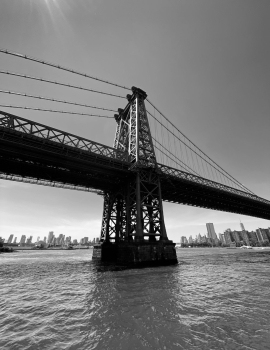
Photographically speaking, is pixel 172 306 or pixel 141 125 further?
pixel 141 125

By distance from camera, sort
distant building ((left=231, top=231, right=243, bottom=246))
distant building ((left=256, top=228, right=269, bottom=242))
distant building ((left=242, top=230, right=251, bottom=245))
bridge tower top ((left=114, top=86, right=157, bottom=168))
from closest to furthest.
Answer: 1. bridge tower top ((left=114, top=86, right=157, bottom=168))
2. distant building ((left=256, top=228, right=269, bottom=242))
3. distant building ((left=242, top=230, right=251, bottom=245))
4. distant building ((left=231, top=231, right=243, bottom=246))

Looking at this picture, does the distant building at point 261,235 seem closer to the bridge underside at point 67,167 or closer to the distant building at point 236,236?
the distant building at point 236,236

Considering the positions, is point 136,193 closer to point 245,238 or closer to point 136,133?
point 136,133

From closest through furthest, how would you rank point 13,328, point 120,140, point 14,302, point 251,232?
point 13,328 < point 14,302 < point 120,140 < point 251,232

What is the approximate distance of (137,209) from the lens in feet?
63.7

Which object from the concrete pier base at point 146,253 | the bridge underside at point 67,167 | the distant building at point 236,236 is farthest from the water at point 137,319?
the distant building at point 236,236

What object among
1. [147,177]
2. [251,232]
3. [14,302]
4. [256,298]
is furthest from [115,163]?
[251,232]

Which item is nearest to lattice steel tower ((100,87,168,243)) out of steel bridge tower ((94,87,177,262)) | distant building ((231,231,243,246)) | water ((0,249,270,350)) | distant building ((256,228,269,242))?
steel bridge tower ((94,87,177,262))

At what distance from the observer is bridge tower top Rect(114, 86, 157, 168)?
80.8 feet

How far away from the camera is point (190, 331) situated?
3.98 meters

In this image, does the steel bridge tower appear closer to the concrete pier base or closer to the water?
the concrete pier base

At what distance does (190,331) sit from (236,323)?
1.38m

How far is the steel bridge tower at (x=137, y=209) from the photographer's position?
58.9 feet

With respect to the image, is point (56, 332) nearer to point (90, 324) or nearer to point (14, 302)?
point (90, 324)
